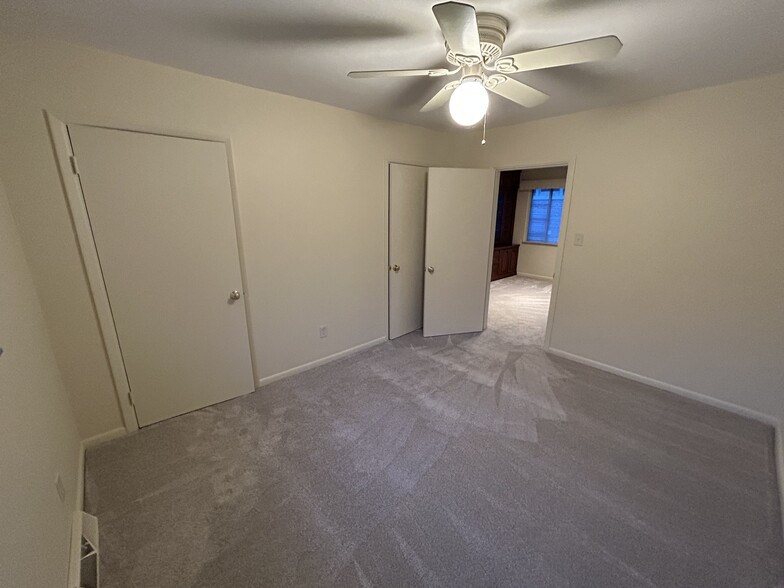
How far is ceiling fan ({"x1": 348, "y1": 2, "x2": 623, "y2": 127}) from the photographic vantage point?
43.3 inches

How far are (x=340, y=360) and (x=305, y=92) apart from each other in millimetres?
2266

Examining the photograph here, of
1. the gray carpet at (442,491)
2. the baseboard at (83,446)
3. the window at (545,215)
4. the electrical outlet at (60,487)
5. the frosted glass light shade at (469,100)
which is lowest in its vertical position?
the gray carpet at (442,491)

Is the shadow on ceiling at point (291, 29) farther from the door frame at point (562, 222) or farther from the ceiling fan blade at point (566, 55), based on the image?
the door frame at point (562, 222)

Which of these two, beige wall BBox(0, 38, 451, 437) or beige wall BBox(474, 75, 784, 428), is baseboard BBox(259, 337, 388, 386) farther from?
beige wall BBox(474, 75, 784, 428)

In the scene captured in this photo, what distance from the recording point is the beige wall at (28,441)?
0.95 m

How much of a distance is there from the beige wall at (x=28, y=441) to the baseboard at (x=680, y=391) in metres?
3.59

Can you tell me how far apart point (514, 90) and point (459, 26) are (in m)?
0.76

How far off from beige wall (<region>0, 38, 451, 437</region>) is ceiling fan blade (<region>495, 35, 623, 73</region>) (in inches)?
63.6

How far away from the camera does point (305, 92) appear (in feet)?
7.43

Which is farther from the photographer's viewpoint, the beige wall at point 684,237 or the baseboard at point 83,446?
the beige wall at point 684,237

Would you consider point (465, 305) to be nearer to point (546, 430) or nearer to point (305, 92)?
point (546, 430)

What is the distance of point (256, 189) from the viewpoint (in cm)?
231

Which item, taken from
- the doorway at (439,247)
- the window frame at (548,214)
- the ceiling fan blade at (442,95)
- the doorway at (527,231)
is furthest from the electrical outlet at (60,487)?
the window frame at (548,214)

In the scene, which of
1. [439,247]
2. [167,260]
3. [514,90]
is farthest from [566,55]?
[167,260]
